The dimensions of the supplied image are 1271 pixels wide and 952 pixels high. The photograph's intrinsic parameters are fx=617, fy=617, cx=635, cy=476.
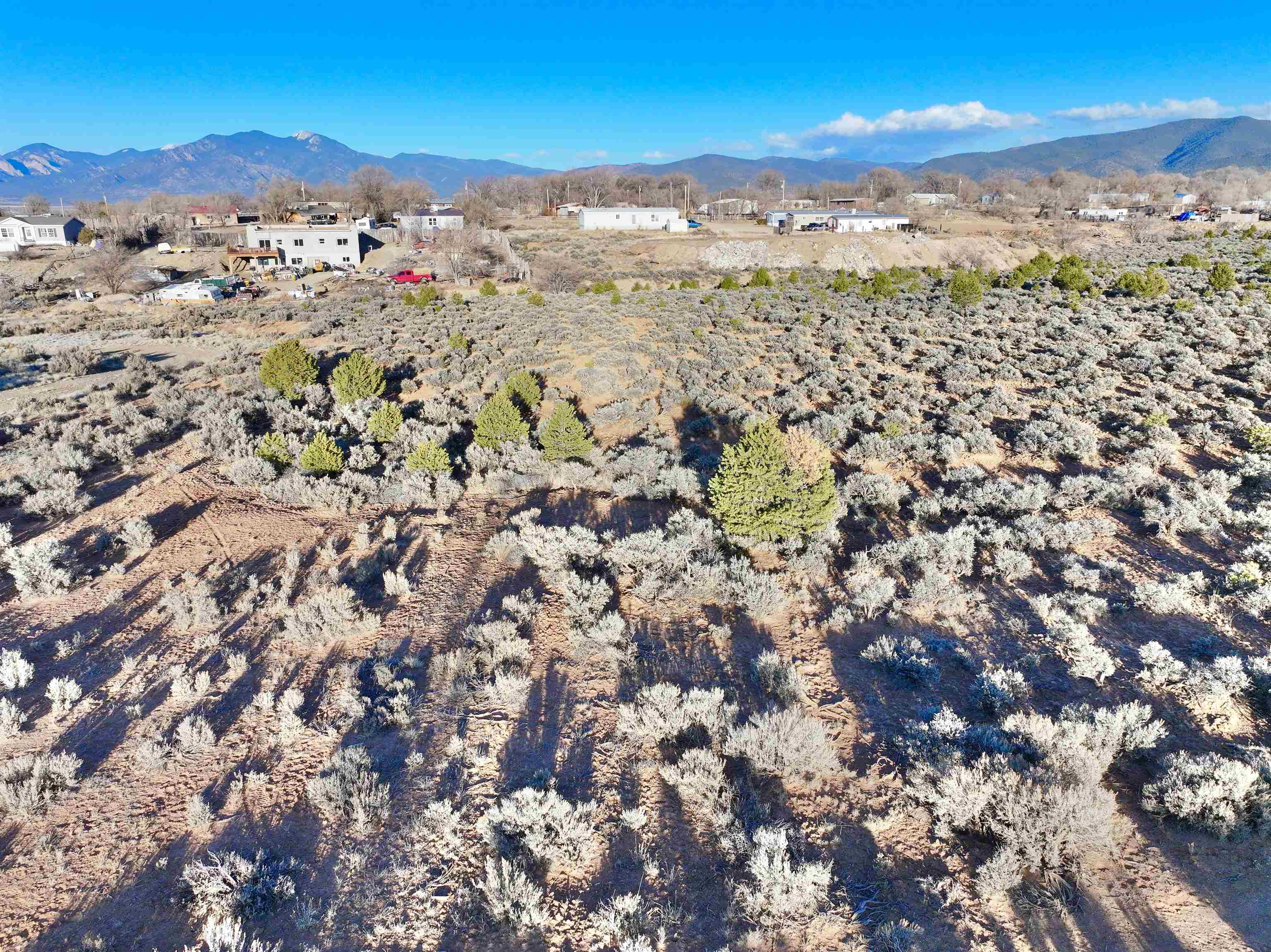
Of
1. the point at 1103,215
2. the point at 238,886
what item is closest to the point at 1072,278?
the point at 238,886

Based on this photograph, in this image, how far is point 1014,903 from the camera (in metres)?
5.10

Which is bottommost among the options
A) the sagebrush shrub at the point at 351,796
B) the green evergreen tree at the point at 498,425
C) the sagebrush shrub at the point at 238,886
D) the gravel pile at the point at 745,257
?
the sagebrush shrub at the point at 238,886

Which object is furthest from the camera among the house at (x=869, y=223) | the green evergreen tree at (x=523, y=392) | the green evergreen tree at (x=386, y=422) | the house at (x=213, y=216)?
the house at (x=213, y=216)

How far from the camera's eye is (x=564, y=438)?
565 inches

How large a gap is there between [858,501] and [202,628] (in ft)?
37.9

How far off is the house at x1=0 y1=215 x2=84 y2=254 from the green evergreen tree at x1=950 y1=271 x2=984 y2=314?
83.3 metres

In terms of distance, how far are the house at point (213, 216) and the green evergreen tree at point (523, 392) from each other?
248 ft

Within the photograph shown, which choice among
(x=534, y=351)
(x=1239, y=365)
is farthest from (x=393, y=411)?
(x=1239, y=365)

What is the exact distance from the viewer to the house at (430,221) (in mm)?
66938

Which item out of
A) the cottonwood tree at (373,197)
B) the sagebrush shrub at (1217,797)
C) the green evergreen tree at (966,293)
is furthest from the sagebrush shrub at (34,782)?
the cottonwood tree at (373,197)

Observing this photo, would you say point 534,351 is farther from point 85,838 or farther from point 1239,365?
point 1239,365

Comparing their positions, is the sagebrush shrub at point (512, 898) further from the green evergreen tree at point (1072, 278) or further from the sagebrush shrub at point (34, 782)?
the green evergreen tree at point (1072, 278)

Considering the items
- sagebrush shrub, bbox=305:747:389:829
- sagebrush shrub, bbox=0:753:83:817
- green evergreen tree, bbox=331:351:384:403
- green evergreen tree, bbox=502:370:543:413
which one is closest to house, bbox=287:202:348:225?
green evergreen tree, bbox=331:351:384:403

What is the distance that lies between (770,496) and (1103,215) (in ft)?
321
